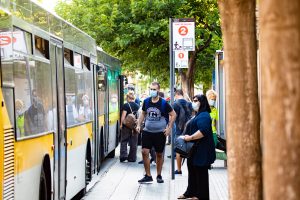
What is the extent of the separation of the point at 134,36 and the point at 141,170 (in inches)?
567

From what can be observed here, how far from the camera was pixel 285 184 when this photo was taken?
3457 millimetres

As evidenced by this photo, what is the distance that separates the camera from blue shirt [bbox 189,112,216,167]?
40.4 ft

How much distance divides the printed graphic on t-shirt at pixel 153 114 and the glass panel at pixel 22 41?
6821 millimetres

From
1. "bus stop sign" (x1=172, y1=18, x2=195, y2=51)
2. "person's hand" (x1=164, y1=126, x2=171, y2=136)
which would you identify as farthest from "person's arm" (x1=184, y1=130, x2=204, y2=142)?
"bus stop sign" (x1=172, y1=18, x2=195, y2=51)

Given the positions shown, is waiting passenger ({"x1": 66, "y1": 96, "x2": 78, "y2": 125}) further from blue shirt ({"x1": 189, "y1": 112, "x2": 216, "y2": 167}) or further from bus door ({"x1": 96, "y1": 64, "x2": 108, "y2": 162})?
bus door ({"x1": 96, "y1": 64, "x2": 108, "y2": 162})

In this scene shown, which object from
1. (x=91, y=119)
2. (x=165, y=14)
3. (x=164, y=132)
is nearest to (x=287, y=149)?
(x=91, y=119)

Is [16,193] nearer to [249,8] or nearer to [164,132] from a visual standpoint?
[249,8]

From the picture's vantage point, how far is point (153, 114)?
51.9 feet

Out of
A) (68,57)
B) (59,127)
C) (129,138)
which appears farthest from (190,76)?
(59,127)

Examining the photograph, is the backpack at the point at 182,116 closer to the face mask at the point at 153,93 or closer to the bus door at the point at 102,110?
the bus door at the point at 102,110

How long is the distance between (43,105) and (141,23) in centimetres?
2406

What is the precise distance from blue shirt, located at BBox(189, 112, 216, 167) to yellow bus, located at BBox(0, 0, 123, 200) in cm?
176

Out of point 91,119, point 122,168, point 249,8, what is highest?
point 249,8

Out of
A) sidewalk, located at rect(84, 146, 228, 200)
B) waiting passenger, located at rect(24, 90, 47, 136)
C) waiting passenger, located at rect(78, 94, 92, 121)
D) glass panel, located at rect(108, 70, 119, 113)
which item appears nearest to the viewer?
waiting passenger, located at rect(24, 90, 47, 136)
